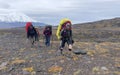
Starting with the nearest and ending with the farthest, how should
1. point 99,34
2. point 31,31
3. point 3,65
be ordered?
point 3,65, point 31,31, point 99,34

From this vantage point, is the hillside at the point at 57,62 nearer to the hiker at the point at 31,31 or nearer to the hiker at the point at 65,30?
the hiker at the point at 65,30

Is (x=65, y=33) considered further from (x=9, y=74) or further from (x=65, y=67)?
(x=9, y=74)

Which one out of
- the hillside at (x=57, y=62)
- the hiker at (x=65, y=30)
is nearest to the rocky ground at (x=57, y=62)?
the hillside at (x=57, y=62)

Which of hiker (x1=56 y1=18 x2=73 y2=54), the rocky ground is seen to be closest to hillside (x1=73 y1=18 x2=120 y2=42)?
the rocky ground

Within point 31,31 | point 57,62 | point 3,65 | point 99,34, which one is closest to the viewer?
point 57,62

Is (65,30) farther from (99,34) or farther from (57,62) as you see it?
(99,34)

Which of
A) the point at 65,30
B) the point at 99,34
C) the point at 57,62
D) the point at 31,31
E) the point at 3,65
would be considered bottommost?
the point at 99,34

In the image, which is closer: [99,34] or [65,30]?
[65,30]

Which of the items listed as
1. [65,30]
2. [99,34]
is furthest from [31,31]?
[99,34]

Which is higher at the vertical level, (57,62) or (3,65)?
(57,62)

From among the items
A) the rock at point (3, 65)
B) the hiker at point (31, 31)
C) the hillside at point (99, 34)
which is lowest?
the hillside at point (99, 34)

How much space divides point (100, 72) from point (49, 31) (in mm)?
10623

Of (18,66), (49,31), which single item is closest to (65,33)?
(18,66)

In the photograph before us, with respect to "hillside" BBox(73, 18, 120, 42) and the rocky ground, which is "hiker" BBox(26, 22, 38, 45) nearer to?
the rocky ground
